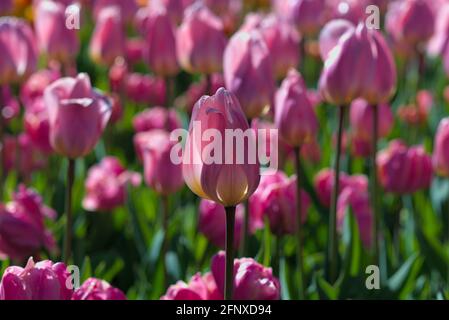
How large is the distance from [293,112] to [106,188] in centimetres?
68

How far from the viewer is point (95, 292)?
4.52ft

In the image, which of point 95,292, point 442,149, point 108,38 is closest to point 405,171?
point 442,149

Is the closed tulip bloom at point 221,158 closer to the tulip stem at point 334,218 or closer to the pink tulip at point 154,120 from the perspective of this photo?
the tulip stem at point 334,218

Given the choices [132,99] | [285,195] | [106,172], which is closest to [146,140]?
[106,172]

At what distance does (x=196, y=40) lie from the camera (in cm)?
231

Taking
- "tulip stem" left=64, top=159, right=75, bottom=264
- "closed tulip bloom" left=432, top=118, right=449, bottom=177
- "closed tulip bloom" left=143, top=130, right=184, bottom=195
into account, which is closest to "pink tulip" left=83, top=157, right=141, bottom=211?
"closed tulip bloom" left=143, top=130, right=184, bottom=195

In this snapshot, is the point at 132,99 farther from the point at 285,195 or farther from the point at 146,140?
the point at 285,195

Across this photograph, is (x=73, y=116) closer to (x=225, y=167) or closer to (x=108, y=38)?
(x=225, y=167)

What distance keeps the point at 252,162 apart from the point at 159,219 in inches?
47.7

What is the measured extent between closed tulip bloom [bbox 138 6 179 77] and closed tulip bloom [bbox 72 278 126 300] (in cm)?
119

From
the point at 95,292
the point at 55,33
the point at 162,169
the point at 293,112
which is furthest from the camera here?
the point at 55,33

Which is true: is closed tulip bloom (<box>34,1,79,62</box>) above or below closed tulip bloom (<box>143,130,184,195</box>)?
above

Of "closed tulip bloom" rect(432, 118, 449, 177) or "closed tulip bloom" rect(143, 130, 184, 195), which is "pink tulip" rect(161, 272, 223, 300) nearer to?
"closed tulip bloom" rect(143, 130, 184, 195)

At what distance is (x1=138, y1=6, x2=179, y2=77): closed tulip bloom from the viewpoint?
8.20 ft
